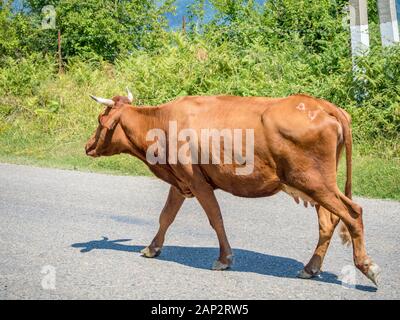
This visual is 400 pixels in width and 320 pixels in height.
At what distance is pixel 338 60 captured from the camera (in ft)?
56.1

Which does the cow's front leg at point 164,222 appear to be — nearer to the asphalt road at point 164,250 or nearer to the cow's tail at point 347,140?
the asphalt road at point 164,250

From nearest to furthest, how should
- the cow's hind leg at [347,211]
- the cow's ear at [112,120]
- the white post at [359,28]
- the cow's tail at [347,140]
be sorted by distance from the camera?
the cow's hind leg at [347,211] → the cow's tail at [347,140] → the cow's ear at [112,120] → the white post at [359,28]

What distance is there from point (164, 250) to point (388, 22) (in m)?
9.70

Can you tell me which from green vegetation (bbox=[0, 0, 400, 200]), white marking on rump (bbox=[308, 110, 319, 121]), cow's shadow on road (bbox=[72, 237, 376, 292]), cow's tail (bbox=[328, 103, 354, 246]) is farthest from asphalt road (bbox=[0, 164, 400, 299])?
green vegetation (bbox=[0, 0, 400, 200])

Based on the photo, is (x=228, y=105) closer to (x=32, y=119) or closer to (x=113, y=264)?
(x=113, y=264)

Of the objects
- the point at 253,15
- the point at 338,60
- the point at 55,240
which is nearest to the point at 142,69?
Result: the point at 338,60

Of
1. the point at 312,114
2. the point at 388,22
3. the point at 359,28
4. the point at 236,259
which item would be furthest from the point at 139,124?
the point at 388,22

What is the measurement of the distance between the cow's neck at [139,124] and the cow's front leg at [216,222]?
93 centimetres

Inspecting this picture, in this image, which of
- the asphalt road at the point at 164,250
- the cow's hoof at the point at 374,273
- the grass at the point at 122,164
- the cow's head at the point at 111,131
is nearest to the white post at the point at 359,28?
the grass at the point at 122,164

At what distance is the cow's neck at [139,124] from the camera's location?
826 cm

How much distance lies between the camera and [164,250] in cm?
847

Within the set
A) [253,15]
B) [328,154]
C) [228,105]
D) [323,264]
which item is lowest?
[323,264]

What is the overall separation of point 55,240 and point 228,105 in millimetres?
2549

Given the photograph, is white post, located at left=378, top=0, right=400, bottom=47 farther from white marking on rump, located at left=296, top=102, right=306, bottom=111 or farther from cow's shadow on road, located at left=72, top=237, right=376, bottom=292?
white marking on rump, located at left=296, top=102, right=306, bottom=111
